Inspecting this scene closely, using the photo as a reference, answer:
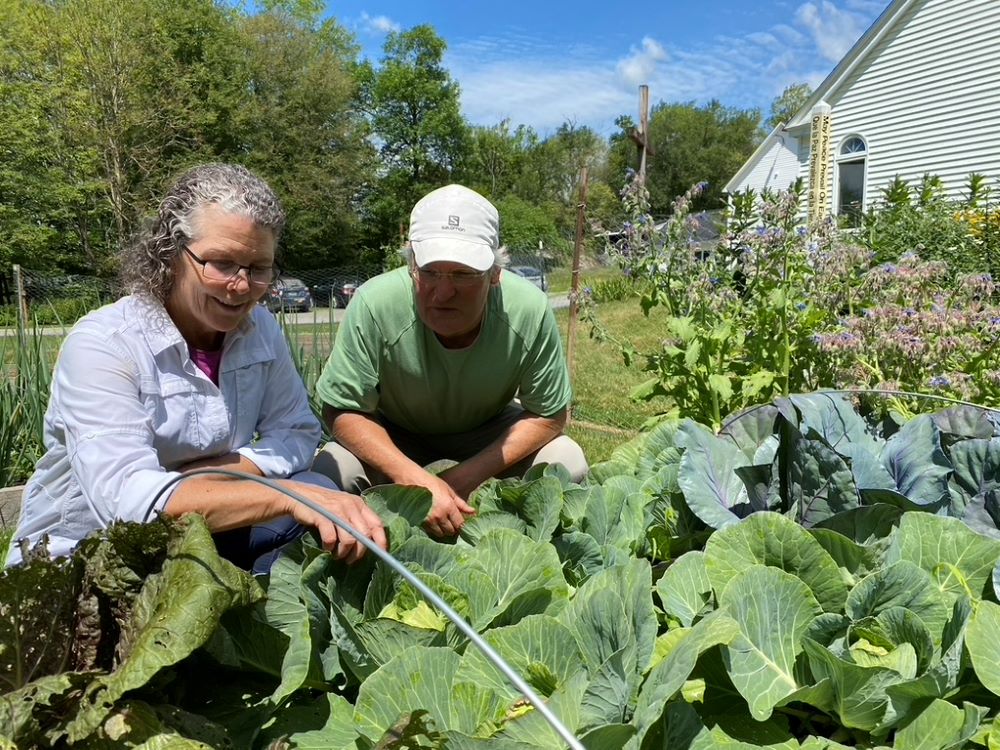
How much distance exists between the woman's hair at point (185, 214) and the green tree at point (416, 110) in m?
41.6

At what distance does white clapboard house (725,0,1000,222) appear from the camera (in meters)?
14.4

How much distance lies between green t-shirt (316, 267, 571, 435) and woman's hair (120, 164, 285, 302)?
0.62 m

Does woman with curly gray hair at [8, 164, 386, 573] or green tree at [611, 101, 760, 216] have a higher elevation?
green tree at [611, 101, 760, 216]

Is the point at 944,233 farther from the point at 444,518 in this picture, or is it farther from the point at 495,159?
the point at 495,159

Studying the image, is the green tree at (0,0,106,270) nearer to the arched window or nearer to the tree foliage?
the tree foliage

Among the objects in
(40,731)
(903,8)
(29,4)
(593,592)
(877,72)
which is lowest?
(40,731)

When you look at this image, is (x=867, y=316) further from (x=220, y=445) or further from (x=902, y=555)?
(x=220, y=445)

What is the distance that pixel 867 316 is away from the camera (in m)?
3.18

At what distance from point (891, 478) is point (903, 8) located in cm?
1810

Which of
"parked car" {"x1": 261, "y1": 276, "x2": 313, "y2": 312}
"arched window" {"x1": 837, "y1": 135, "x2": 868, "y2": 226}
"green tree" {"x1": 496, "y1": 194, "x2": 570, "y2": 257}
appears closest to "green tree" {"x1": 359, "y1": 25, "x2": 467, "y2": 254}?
"green tree" {"x1": 496, "y1": 194, "x2": 570, "y2": 257}

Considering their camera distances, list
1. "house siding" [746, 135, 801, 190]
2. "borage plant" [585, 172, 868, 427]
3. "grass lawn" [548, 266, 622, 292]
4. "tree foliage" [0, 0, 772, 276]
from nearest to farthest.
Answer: "borage plant" [585, 172, 868, 427], "tree foliage" [0, 0, 772, 276], "house siding" [746, 135, 801, 190], "grass lawn" [548, 266, 622, 292]

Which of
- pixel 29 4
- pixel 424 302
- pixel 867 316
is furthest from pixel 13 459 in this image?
pixel 29 4

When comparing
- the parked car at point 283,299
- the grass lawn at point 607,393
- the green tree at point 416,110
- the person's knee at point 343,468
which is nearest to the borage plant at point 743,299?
the grass lawn at point 607,393

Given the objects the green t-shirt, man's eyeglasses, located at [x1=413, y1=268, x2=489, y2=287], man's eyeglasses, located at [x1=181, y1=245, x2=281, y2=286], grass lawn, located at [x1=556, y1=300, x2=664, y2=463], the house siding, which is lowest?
grass lawn, located at [x1=556, y1=300, x2=664, y2=463]
